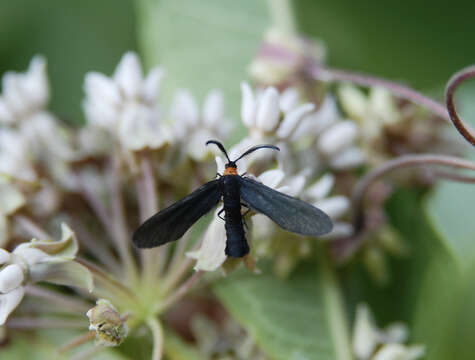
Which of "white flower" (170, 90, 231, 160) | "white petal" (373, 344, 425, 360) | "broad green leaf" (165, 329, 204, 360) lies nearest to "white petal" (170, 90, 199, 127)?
"white flower" (170, 90, 231, 160)

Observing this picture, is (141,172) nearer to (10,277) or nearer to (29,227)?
(29,227)

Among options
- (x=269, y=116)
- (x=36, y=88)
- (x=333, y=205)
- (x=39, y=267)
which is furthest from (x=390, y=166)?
(x=36, y=88)

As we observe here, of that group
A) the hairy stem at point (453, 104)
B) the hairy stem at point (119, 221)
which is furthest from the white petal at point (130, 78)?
the hairy stem at point (453, 104)

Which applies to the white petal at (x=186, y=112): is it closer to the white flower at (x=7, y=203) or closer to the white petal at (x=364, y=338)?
the white flower at (x=7, y=203)

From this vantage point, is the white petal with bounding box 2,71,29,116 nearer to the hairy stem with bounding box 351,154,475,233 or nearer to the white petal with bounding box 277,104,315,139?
the white petal with bounding box 277,104,315,139

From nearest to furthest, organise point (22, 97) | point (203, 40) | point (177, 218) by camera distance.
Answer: point (177, 218) < point (22, 97) < point (203, 40)
